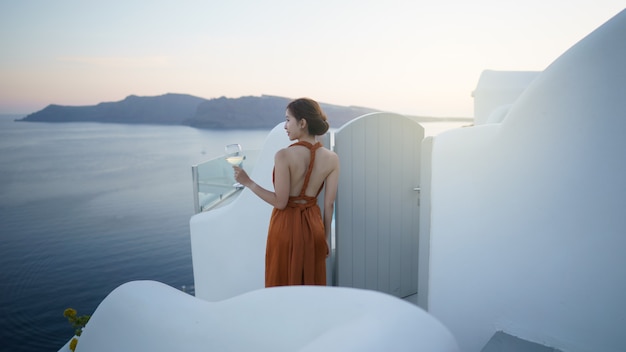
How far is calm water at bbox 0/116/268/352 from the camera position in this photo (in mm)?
28391

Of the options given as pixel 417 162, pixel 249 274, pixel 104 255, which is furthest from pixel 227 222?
pixel 104 255

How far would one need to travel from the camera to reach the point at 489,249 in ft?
8.79

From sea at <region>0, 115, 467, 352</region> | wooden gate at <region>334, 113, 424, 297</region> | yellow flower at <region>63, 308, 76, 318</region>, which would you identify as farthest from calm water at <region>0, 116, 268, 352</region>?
wooden gate at <region>334, 113, 424, 297</region>

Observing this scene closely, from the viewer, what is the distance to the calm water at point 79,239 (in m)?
28.4

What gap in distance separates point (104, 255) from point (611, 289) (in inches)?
1523

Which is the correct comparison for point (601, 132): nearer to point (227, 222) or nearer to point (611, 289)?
point (611, 289)

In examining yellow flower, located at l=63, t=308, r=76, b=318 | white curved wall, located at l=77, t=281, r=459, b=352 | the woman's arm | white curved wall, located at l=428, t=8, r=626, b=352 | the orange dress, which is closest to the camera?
white curved wall, located at l=77, t=281, r=459, b=352

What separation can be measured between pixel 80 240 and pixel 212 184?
1485 inches

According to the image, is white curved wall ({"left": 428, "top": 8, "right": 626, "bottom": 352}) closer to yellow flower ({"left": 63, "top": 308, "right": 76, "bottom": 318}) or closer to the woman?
the woman

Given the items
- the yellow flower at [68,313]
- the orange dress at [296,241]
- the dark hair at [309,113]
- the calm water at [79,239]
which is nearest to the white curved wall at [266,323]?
the orange dress at [296,241]

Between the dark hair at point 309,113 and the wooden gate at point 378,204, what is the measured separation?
84cm

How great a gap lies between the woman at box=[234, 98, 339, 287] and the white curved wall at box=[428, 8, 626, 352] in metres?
0.86

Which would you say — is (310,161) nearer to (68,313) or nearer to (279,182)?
(279,182)

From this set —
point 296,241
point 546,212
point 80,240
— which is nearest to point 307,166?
point 296,241
